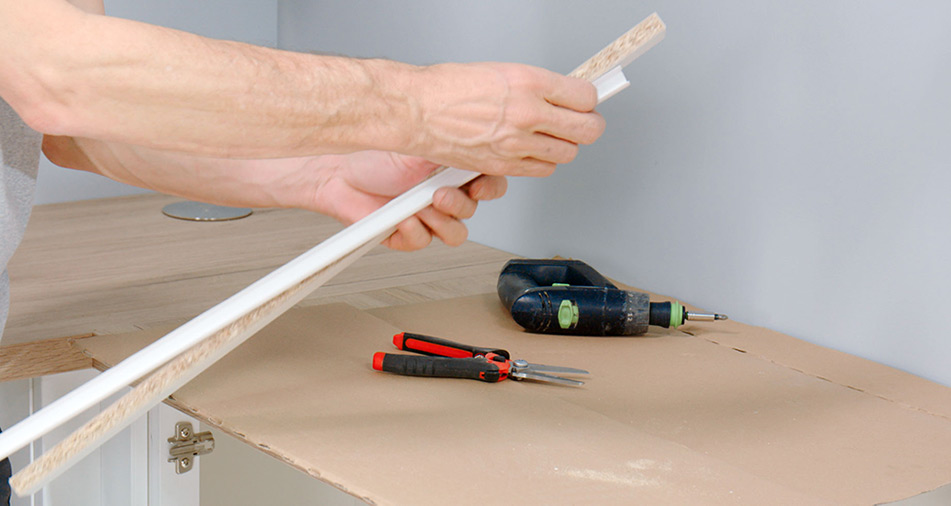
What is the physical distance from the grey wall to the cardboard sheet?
64mm

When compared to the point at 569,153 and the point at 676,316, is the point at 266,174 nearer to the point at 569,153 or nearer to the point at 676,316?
the point at 569,153

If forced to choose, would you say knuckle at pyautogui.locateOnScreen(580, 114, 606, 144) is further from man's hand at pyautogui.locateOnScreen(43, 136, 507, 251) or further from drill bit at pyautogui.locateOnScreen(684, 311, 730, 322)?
drill bit at pyautogui.locateOnScreen(684, 311, 730, 322)

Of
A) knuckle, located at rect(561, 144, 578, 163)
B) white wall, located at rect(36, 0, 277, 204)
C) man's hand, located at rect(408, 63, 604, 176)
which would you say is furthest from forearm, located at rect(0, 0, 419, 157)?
white wall, located at rect(36, 0, 277, 204)

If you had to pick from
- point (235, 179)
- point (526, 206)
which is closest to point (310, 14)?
point (526, 206)

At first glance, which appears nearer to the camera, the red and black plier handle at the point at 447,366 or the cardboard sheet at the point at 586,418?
the cardboard sheet at the point at 586,418

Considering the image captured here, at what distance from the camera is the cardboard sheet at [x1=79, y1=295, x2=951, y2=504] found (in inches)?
26.8

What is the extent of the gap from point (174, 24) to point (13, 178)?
0.92 metres

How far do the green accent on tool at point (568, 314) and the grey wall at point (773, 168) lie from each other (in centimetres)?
21

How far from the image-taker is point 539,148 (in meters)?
0.72

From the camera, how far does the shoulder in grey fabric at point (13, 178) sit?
74 centimetres

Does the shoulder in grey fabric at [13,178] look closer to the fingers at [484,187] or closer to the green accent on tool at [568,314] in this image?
the fingers at [484,187]

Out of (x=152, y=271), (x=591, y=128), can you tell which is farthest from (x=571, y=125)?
(x=152, y=271)

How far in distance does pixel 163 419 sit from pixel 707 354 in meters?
0.55

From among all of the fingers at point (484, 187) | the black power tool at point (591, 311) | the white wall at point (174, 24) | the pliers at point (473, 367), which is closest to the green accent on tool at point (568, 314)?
the black power tool at point (591, 311)
